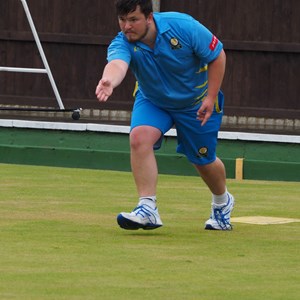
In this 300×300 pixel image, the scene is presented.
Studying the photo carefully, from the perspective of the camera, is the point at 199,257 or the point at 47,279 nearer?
the point at 47,279

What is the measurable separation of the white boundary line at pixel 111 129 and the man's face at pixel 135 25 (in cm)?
611

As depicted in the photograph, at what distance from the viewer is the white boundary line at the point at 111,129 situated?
45.5 feet

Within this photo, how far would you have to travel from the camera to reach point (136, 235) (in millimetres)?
7914

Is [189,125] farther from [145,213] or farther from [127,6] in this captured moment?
[127,6]

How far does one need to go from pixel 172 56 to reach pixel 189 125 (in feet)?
1.53

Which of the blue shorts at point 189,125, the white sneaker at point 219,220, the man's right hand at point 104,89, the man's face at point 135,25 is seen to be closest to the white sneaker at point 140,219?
the blue shorts at point 189,125

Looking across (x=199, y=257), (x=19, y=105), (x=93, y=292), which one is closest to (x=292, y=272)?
(x=199, y=257)

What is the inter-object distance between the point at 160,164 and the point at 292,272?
7256 millimetres

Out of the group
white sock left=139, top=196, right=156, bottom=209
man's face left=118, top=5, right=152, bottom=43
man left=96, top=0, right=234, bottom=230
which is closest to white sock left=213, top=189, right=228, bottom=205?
man left=96, top=0, right=234, bottom=230

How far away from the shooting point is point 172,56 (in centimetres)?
791

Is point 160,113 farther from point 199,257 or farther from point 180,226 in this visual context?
point 199,257

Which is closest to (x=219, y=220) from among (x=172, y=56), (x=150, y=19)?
(x=172, y=56)

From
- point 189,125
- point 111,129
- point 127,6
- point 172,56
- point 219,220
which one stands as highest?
point 127,6

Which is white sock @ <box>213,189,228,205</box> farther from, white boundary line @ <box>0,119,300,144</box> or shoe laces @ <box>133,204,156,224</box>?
white boundary line @ <box>0,119,300,144</box>
